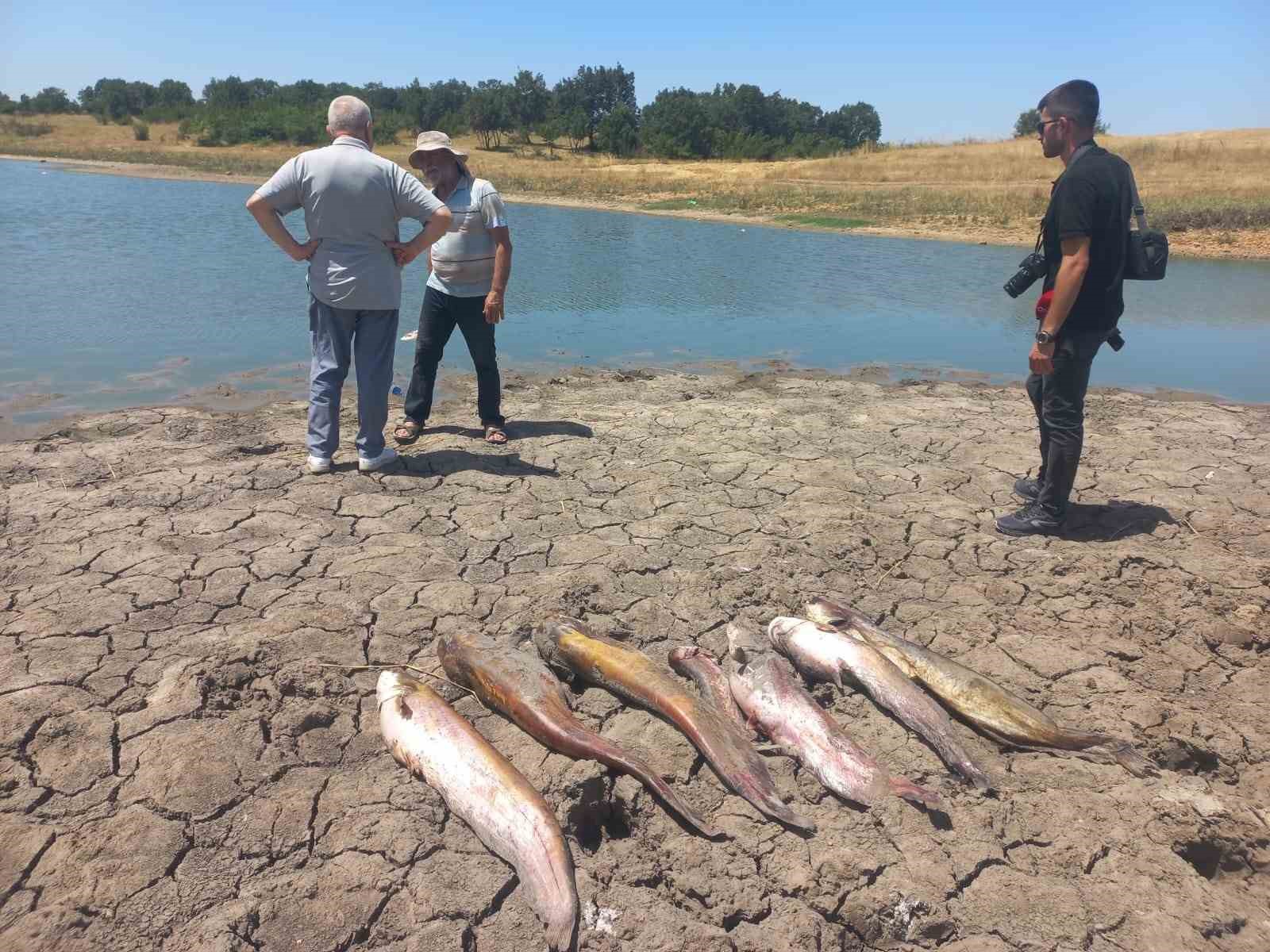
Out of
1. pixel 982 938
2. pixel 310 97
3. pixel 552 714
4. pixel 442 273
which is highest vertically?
pixel 310 97

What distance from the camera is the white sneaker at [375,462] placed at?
5621 millimetres

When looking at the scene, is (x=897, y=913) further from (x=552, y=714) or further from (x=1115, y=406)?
(x=1115, y=406)

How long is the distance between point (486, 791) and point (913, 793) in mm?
1430

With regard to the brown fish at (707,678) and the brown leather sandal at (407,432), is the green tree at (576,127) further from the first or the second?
the brown fish at (707,678)

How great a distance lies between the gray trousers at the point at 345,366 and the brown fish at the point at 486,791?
8.45 ft

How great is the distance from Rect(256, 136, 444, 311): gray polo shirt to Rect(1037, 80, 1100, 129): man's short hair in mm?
3481

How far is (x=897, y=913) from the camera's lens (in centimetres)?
255

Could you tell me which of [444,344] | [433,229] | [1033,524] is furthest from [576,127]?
[1033,524]

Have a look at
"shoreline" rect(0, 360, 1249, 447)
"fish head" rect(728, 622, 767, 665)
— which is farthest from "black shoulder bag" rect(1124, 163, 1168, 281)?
"shoreline" rect(0, 360, 1249, 447)

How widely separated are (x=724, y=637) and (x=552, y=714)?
3.69 feet

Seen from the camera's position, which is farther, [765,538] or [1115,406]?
[1115,406]

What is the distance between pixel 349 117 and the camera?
505 cm

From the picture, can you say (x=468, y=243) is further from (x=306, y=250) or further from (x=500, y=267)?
(x=306, y=250)

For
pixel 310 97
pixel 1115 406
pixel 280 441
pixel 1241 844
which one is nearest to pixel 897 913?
pixel 1241 844
